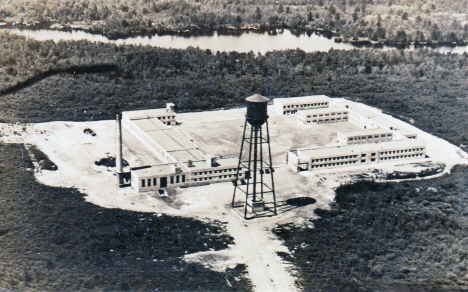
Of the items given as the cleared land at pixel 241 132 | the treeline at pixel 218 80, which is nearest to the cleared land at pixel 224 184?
the cleared land at pixel 241 132

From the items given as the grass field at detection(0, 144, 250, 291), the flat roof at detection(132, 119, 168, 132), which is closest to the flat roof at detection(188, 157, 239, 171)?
the grass field at detection(0, 144, 250, 291)

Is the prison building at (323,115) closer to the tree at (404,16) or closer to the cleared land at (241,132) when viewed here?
the cleared land at (241,132)

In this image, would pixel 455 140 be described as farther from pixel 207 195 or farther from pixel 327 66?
pixel 327 66

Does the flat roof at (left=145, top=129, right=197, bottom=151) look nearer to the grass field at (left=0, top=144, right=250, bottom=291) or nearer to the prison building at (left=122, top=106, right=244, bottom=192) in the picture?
the prison building at (left=122, top=106, right=244, bottom=192)

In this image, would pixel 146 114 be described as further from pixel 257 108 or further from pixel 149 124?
pixel 257 108

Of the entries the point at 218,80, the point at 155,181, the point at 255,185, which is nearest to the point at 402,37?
the point at 218,80

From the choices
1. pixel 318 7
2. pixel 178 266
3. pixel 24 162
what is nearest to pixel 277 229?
pixel 178 266

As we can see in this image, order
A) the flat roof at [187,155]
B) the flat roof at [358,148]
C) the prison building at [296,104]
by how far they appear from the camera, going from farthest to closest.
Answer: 1. the prison building at [296,104]
2. the flat roof at [358,148]
3. the flat roof at [187,155]
